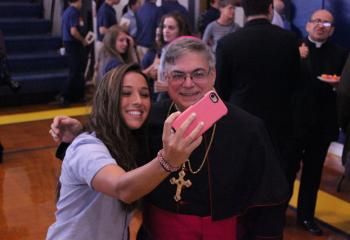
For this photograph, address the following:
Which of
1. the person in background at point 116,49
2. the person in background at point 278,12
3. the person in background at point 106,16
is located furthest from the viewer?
the person in background at point 106,16

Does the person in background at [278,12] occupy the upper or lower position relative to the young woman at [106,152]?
upper

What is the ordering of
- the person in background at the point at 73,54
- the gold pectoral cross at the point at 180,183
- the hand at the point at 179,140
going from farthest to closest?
the person in background at the point at 73,54 < the gold pectoral cross at the point at 180,183 < the hand at the point at 179,140

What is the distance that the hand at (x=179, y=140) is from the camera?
3.80ft

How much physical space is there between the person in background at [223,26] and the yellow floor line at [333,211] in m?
2.52

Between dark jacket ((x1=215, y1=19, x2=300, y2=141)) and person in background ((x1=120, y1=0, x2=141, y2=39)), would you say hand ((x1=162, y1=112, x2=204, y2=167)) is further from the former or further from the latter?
person in background ((x1=120, y1=0, x2=141, y2=39))

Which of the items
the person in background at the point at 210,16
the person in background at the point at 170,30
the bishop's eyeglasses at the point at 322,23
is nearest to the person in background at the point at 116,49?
A: the person in background at the point at 170,30

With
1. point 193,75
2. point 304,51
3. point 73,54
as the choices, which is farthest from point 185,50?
point 73,54

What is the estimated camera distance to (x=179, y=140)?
1163 mm

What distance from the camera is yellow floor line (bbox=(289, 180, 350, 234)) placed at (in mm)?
3984

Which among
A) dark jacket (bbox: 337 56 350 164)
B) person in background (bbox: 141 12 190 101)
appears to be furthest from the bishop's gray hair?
person in background (bbox: 141 12 190 101)

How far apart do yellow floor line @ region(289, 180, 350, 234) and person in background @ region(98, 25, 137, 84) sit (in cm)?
207

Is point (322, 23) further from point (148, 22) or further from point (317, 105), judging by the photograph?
point (148, 22)

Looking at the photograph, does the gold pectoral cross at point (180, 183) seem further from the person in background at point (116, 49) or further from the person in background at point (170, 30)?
the person in background at point (116, 49)

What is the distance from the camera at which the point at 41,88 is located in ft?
29.0
